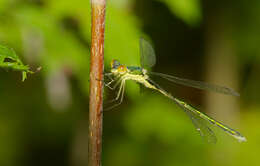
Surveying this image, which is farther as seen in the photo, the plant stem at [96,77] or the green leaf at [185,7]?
the green leaf at [185,7]

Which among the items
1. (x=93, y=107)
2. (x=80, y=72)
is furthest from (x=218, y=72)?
(x=93, y=107)

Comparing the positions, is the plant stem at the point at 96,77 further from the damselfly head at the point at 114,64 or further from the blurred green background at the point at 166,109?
the blurred green background at the point at 166,109

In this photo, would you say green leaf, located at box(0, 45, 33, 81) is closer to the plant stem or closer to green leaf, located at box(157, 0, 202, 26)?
the plant stem

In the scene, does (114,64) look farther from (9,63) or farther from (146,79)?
(9,63)

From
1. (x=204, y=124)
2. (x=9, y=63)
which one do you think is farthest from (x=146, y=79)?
(x=9, y=63)

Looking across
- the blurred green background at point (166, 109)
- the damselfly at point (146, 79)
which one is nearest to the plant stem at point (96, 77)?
the damselfly at point (146, 79)

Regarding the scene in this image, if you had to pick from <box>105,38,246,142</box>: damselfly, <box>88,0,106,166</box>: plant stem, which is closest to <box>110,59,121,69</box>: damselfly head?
<box>105,38,246,142</box>: damselfly
